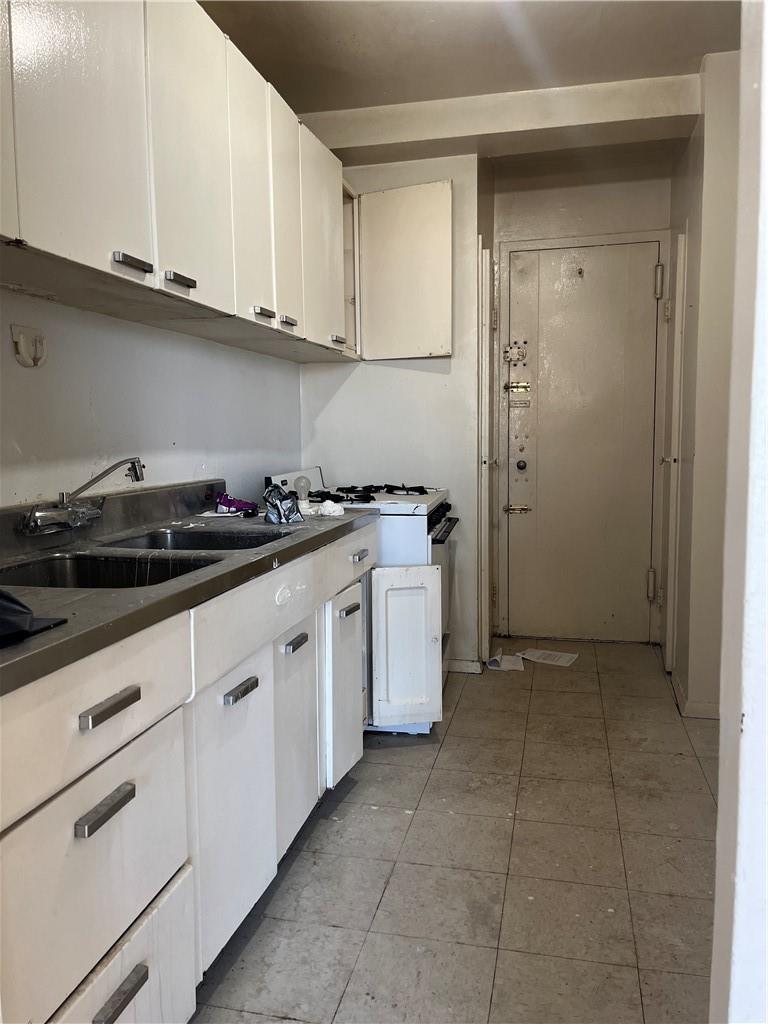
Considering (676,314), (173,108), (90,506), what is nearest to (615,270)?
(676,314)

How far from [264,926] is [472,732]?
4.13ft

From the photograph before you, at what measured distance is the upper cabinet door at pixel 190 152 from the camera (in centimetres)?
150

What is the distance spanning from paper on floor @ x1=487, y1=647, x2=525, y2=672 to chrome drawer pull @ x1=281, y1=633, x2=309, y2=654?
1.87m

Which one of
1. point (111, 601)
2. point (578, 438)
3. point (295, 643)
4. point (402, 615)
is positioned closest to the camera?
point (111, 601)

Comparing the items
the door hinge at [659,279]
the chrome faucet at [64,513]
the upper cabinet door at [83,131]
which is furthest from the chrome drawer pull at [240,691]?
the door hinge at [659,279]

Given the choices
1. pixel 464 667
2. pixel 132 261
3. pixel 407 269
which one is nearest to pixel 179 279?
pixel 132 261

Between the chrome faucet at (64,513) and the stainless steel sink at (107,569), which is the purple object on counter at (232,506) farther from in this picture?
the stainless steel sink at (107,569)

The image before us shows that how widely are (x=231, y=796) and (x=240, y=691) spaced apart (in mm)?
208

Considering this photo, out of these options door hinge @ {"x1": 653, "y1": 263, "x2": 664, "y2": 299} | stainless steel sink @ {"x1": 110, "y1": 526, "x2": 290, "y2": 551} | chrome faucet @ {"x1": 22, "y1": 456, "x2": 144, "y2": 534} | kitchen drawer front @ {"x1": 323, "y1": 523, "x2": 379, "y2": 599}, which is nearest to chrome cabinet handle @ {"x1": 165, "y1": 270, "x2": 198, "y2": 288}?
chrome faucet @ {"x1": 22, "y1": 456, "x2": 144, "y2": 534}

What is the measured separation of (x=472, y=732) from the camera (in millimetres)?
2701

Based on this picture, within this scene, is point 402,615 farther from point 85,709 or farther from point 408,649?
point 85,709

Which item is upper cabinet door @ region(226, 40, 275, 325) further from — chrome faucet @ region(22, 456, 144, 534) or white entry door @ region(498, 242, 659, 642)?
white entry door @ region(498, 242, 659, 642)

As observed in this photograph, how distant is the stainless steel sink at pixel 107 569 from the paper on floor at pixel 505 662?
7.41 feet

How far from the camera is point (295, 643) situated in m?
1.72
